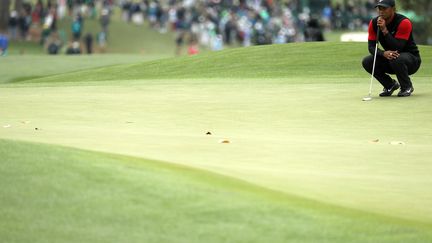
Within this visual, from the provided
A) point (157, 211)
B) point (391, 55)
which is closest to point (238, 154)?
point (157, 211)

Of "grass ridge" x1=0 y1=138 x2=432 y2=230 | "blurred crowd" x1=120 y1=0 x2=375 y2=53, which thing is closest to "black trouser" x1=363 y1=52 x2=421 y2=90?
"grass ridge" x1=0 y1=138 x2=432 y2=230

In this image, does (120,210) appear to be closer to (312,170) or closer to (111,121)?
(312,170)

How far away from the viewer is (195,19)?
65.6m

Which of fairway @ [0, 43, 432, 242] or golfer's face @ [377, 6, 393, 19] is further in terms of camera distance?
golfer's face @ [377, 6, 393, 19]

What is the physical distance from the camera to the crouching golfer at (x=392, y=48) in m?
17.4

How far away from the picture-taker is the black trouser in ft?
58.3

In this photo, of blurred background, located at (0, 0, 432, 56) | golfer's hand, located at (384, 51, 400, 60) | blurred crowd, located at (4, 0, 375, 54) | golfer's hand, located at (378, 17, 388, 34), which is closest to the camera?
golfer's hand, located at (378, 17, 388, 34)

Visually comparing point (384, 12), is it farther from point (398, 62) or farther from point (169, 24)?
point (169, 24)

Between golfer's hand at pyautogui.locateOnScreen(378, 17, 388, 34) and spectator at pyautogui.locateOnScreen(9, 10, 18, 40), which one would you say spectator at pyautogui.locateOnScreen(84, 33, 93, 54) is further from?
golfer's hand at pyautogui.locateOnScreen(378, 17, 388, 34)

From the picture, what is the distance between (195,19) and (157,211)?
189 feet

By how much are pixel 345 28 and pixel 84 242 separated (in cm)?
6660

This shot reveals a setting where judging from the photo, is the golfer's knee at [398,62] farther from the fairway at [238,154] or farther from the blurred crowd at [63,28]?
the blurred crowd at [63,28]

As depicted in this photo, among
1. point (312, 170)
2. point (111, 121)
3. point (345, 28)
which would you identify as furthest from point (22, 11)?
point (312, 170)

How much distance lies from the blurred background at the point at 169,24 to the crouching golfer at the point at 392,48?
32.6 m
